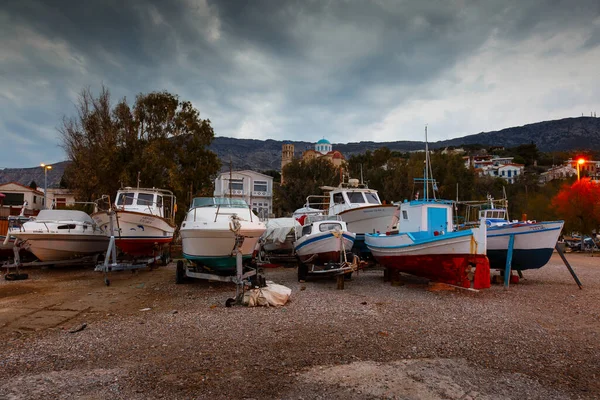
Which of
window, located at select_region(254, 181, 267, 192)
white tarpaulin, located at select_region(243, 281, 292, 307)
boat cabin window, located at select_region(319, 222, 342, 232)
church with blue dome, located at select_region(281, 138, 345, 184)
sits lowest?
white tarpaulin, located at select_region(243, 281, 292, 307)

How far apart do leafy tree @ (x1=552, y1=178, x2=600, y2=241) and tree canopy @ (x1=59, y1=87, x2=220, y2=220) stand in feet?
92.9

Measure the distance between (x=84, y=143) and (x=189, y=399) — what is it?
79.8 ft

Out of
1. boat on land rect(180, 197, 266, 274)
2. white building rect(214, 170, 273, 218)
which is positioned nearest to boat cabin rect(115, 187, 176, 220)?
boat on land rect(180, 197, 266, 274)

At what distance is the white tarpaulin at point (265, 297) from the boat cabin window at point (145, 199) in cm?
1024

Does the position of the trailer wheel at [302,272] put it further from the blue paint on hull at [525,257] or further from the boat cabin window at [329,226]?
the blue paint on hull at [525,257]

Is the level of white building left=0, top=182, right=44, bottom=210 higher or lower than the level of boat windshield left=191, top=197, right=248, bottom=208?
higher

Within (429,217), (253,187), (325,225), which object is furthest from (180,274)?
(253,187)

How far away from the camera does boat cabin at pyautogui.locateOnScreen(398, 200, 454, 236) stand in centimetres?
1257

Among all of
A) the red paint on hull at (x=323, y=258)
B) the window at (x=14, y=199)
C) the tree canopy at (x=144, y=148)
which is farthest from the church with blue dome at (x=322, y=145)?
the red paint on hull at (x=323, y=258)

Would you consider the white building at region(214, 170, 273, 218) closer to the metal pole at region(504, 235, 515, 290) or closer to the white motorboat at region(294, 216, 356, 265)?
the white motorboat at region(294, 216, 356, 265)

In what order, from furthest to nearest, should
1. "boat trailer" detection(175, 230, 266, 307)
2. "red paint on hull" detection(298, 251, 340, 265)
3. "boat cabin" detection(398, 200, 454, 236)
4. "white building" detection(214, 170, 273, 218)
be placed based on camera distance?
"white building" detection(214, 170, 273, 218) → "boat cabin" detection(398, 200, 454, 236) → "red paint on hull" detection(298, 251, 340, 265) → "boat trailer" detection(175, 230, 266, 307)

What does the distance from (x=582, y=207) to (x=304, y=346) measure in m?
33.6

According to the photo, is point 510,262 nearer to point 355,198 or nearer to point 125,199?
point 355,198

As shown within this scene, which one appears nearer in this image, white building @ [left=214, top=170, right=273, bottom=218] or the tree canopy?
the tree canopy
